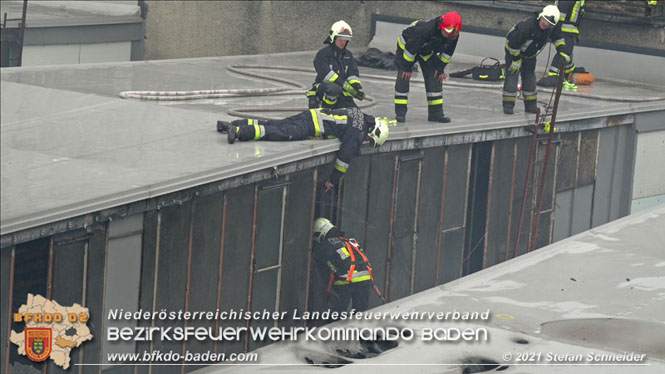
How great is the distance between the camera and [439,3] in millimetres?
23359

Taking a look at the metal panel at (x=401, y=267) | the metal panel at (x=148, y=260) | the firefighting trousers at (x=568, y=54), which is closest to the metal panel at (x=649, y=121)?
the firefighting trousers at (x=568, y=54)

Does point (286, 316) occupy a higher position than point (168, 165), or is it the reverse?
point (168, 165)

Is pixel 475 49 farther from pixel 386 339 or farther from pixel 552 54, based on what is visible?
pixel 386 339

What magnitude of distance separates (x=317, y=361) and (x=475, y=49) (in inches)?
569

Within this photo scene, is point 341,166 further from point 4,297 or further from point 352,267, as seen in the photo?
point 4,297

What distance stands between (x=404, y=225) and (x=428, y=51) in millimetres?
2413

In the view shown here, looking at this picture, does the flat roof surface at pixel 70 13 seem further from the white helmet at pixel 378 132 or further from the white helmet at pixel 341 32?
the white helmet at pixel 378 132

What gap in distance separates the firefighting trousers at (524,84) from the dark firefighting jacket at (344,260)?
436 cm

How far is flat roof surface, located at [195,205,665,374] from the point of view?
977 centimetres

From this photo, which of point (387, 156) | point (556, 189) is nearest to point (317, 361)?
point (387, 156)

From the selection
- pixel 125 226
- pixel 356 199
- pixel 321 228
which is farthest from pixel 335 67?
pixel 125 226

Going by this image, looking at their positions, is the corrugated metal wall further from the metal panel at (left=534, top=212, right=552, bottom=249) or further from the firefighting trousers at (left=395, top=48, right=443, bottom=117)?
the firefighting trousers at (left=395, top=48, right=443, bottom=117)

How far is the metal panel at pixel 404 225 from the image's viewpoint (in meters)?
15.2

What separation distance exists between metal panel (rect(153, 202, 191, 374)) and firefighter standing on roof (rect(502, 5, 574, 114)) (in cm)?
676
